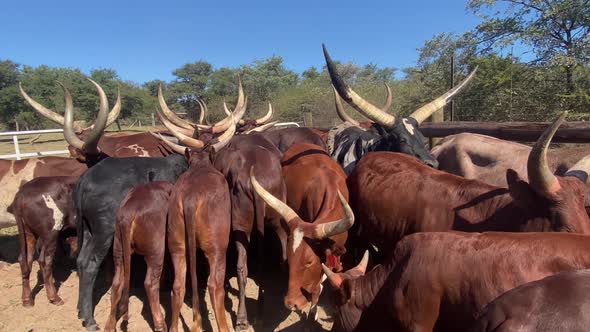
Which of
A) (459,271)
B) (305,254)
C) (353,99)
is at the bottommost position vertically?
(305,254)

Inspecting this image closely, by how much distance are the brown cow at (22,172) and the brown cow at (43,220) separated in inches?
38.9

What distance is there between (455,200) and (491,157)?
1.66 meters

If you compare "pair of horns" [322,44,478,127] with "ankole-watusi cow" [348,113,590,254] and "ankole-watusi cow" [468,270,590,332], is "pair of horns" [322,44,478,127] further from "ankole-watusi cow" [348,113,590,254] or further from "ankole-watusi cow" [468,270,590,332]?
"ankole-watusi cow" [468,270,590,332]

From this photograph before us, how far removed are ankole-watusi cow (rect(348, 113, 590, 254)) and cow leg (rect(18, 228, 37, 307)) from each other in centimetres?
373

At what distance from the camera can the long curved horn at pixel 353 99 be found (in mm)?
4177

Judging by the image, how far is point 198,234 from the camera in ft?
12.7

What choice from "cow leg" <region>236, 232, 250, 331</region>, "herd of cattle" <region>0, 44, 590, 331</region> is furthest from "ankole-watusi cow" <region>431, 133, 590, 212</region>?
"cow leg" <region>236, 232, 250, 331</region>

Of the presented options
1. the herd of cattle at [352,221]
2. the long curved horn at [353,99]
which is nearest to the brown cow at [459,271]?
the herd of cattle at [352,221]

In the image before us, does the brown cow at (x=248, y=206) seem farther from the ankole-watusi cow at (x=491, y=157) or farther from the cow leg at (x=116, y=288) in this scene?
the ankole-watusi cow at (x=491, y=157)

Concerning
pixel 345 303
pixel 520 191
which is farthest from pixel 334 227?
pixel 520 191

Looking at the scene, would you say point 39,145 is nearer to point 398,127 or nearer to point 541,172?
point 398,127

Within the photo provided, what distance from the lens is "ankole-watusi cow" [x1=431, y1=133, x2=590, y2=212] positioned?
14.4 ft

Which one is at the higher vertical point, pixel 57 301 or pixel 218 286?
pixel 218 286

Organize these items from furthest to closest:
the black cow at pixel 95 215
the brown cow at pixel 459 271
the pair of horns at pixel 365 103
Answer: the black cow at pixel 95 215 < the pair of horns at pixel 365 103 < the brown cow at pixel 459 271
